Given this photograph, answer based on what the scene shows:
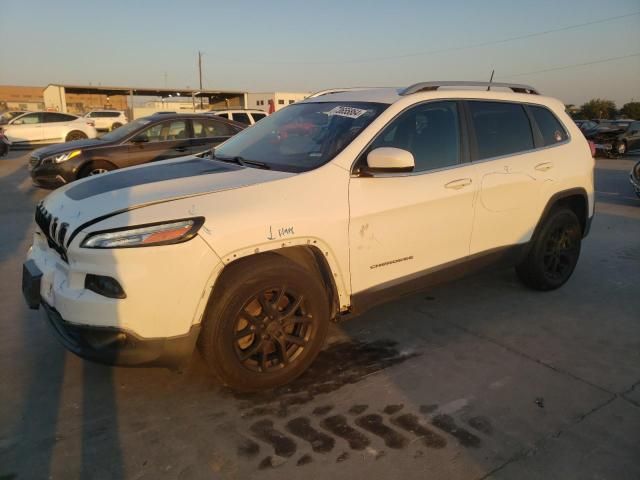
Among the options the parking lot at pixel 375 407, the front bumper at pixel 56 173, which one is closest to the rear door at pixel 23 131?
the front bumper at pixel 56 173

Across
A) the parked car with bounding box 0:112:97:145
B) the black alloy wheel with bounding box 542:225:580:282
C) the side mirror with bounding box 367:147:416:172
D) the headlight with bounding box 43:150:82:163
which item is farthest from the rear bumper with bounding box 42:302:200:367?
the parked car with bounding box 0:112:97:145

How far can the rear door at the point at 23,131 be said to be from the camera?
18938 mm

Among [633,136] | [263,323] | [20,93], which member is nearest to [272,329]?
[263,323]

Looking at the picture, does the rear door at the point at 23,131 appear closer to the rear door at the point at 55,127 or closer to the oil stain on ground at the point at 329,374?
the rear door at the point at 55,127

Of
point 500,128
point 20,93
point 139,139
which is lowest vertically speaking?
point 139,139

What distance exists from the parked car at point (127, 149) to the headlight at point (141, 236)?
668 cm

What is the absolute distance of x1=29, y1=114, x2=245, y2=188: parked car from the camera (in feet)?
28.4

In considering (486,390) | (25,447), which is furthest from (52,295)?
(486,390)

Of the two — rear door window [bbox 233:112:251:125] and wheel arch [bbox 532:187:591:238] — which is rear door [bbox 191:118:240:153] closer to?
rear door window [bbox 233:112:251:125]

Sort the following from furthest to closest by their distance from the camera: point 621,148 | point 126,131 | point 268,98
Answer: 1. point 268,98
2. point 621,148
3. point 126,131

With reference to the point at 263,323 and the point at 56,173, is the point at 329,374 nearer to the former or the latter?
the point at 263,323

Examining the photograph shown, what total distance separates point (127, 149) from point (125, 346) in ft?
23.4

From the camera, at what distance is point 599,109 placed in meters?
42.0

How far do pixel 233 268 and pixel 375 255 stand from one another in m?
0.98
